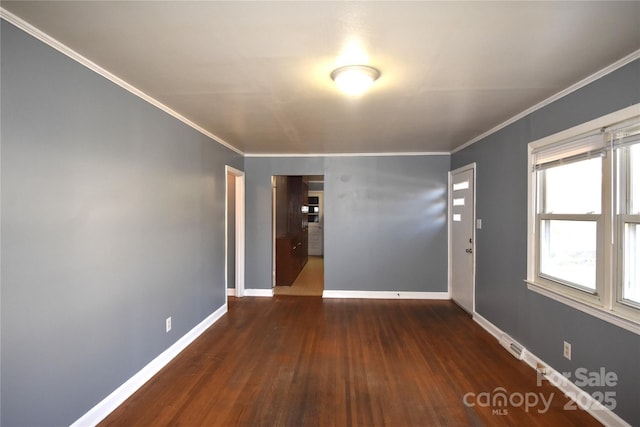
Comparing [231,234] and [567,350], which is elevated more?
[231,234]

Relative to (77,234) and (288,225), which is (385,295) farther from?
(77,234)

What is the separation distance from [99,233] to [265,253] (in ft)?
10.5

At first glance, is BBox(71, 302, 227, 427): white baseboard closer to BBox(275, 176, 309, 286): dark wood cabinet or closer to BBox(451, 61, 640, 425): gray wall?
BBox(275, 176, 309, 286): dark wood cabinet

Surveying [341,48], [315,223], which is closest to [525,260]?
[341,48]

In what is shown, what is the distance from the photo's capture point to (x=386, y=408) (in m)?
2.21

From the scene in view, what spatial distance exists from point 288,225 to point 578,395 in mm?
5354

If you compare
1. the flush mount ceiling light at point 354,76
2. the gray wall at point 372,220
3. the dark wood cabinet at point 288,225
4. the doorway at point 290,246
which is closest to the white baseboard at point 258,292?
the gray wall at point 372,220

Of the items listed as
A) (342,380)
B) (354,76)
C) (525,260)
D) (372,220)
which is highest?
(354,76)

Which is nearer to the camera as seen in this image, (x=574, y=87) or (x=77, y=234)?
(x=77, y=234)

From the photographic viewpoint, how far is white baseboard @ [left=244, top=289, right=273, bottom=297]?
5.16 metres

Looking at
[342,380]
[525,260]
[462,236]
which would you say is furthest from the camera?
[462,236]

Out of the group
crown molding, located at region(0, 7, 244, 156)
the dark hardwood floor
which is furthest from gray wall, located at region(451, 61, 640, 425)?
crown molding, located at region(0, 7, 244, 156)

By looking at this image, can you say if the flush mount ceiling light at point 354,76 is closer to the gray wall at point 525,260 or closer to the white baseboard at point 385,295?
the gray wall at point 525,260

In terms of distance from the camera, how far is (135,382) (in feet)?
7.96
